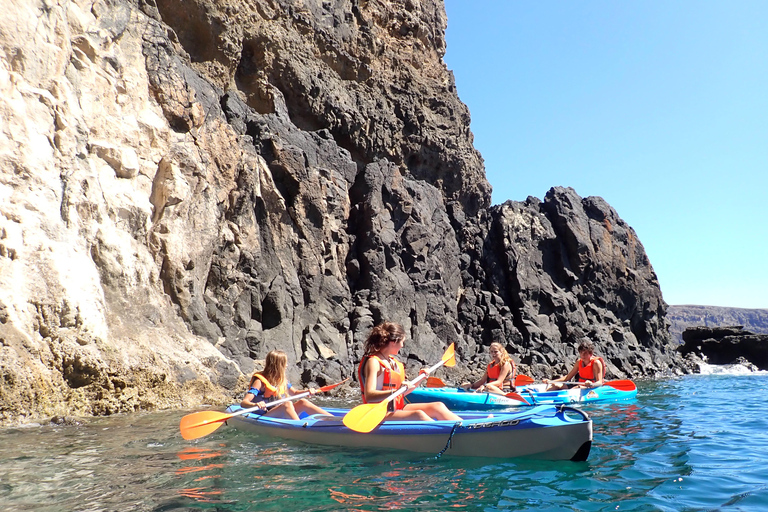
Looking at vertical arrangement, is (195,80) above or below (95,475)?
above

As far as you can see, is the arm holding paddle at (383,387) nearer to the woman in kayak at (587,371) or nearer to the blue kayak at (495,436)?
the blue kayak at (495,436)

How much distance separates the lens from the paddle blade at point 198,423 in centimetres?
564

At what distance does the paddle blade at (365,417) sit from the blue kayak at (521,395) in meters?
4.25

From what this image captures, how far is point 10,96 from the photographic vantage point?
361 inches

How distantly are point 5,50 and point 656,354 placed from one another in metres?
28.0

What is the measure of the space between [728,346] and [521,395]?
32936mm

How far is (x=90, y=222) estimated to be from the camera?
389 inches

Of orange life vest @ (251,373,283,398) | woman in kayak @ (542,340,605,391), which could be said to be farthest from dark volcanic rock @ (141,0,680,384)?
woman in kayak @ (542,340,605,391)

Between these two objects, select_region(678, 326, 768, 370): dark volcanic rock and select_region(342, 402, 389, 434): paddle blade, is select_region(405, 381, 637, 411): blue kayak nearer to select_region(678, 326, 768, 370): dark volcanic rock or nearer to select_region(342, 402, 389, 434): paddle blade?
select_region(342, 402, 389, 434): paddle blade

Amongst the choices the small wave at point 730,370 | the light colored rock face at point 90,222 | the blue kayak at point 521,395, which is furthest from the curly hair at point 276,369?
the small wave at point 730,370

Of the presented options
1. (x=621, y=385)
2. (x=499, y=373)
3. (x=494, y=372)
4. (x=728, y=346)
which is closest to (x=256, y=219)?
(x=494, y=372)

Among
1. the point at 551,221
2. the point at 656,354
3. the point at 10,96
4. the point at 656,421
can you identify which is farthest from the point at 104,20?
the point at 656,354

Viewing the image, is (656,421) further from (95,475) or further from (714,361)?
(714,361)

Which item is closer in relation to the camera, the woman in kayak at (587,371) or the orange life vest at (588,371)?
the woman in kayak at (587,371)
